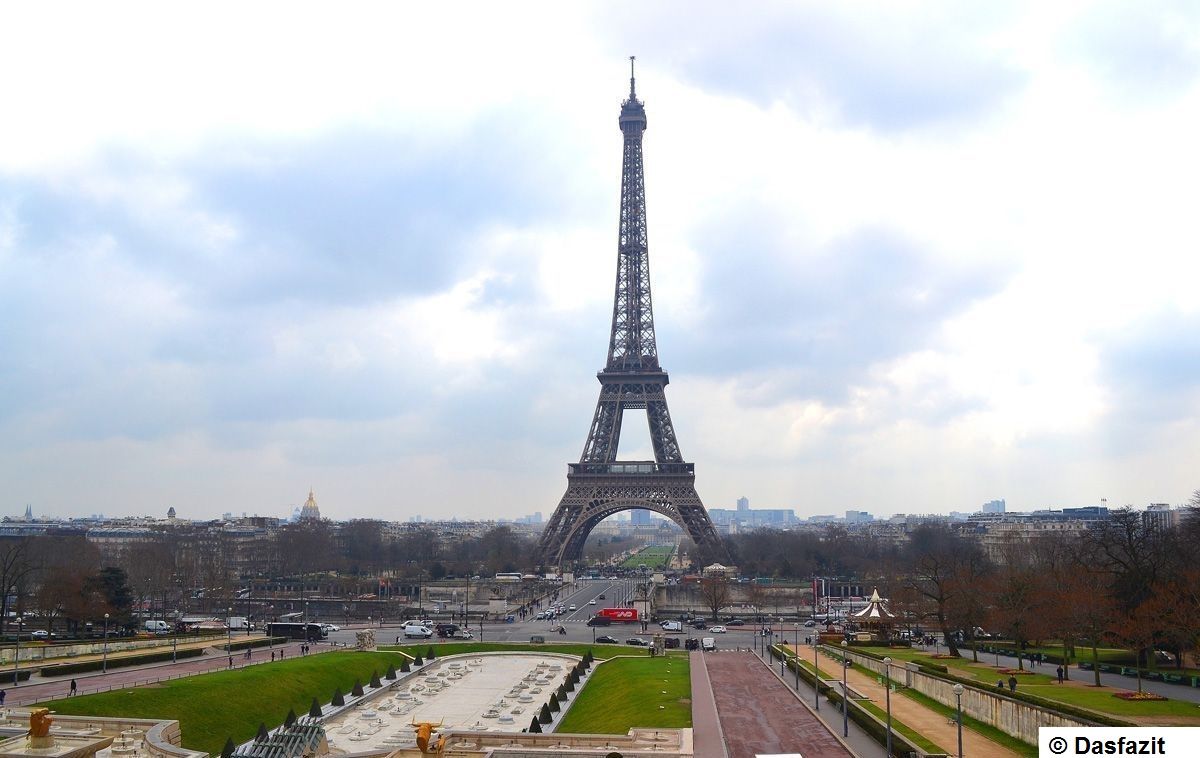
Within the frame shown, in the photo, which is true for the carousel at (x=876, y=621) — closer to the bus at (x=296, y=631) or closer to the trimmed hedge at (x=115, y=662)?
the bus at (x=296, y=631)

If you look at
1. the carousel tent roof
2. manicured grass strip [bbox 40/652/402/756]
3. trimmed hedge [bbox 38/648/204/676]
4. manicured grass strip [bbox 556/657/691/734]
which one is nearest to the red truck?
the carousel tent roof

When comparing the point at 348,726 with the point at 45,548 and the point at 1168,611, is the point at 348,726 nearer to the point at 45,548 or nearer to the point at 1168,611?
the point at 1168,611

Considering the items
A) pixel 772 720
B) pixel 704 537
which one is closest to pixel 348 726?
pixel 772 720

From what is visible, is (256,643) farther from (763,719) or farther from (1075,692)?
(1075,692)

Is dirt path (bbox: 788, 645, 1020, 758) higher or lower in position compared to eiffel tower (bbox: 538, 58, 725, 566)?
lower

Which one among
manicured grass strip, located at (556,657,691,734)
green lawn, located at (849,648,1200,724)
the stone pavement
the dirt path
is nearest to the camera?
the dirt path

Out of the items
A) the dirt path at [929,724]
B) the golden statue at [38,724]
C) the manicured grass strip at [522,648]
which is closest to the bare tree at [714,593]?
the manicured grass strip at [522,648]

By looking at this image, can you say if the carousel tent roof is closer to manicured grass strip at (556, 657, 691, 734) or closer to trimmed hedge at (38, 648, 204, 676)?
manicured grass strip at (556, 657, 691, 734)
